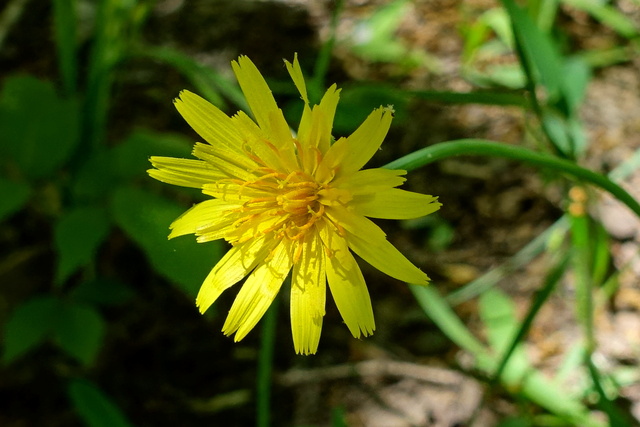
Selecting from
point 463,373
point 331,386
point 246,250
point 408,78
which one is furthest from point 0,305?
point 408,78

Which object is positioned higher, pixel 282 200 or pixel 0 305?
pixel 282 200

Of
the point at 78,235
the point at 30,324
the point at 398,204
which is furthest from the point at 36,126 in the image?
the point at 398,204

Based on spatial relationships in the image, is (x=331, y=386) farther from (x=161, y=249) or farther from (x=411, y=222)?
(x=161, y=249)

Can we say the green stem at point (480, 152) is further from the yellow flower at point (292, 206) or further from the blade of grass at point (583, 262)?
the blade of grass at point (583, 262)

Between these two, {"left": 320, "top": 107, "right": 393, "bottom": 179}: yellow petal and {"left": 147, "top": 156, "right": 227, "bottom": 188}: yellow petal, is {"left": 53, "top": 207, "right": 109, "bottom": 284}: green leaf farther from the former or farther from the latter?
{"left": 320, "top": 107, "right": 393, "bottom": 179}: yellow petal

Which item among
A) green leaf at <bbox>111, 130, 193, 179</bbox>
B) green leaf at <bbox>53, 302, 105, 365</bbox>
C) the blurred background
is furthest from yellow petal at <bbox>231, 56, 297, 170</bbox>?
green leaf at <bbox>53, 302, 105, 365</bbox>

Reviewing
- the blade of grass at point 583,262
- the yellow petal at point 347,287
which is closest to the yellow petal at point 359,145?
the yellow petal at point 347,287
